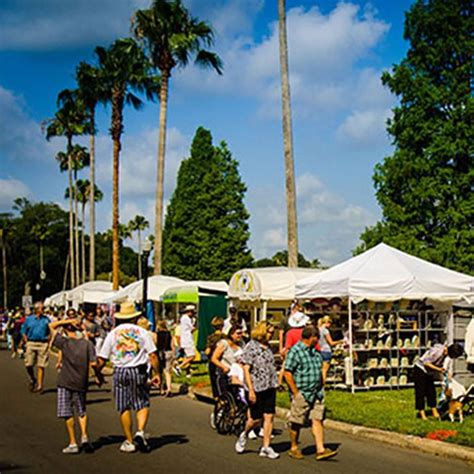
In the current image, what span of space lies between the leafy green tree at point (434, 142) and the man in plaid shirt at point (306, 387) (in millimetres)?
23566

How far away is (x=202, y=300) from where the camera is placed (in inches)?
1141

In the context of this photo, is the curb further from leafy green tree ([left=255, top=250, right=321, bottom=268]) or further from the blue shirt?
leafy green tree ([left=255, top=250, right=321, bottom=268])

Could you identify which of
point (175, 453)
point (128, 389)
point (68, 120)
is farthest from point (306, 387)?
point (68, 120)

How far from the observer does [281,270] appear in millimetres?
25438

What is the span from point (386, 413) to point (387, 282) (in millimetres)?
4821

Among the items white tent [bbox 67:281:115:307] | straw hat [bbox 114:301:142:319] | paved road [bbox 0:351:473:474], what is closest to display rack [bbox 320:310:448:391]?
paved road [bbox 0:351:473:474]

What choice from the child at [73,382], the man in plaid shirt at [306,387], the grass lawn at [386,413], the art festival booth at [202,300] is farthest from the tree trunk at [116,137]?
the man in plaid shirt at [306,387]

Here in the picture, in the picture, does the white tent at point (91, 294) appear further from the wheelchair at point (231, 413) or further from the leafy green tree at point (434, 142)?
the wheelchair at point (231, 413)

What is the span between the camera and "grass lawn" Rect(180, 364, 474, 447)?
1194cm

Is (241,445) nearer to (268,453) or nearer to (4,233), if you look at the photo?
(268,453)

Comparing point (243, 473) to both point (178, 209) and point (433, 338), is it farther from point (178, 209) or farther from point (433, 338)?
point (178, 209)

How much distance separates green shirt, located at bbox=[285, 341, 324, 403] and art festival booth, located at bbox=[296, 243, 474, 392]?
806 cm

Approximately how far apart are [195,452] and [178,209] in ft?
170

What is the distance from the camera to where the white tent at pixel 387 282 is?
18250 millimetres
